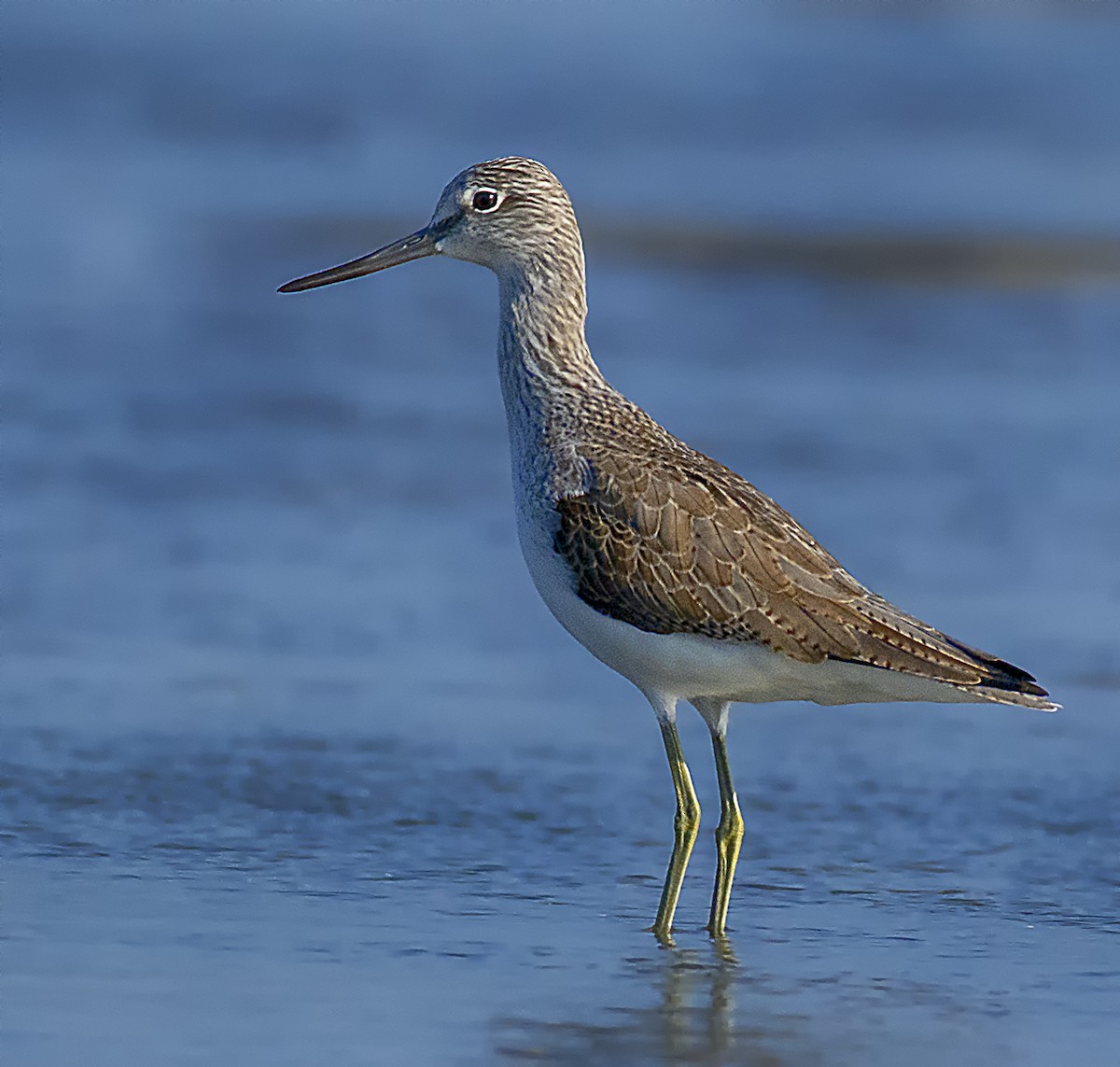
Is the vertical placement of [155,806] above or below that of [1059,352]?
below

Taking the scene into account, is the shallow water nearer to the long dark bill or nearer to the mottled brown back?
the mottled brown back

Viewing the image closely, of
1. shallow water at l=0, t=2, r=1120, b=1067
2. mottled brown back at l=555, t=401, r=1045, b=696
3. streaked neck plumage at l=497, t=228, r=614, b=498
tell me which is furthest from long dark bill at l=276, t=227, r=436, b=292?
shallow water at l=0, t=2, r=1120, b=1067

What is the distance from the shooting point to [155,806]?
7750 millimetres

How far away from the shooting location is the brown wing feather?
6.73 m

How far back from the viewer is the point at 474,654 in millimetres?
9664

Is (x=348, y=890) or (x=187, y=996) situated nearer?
(x=187, y=996)

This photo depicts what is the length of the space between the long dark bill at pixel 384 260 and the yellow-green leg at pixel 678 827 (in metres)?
1.97

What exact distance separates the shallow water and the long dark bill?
1751 millimetres

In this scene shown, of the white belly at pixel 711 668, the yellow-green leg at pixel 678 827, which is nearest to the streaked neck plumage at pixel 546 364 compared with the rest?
the white belly at pixel 711 668

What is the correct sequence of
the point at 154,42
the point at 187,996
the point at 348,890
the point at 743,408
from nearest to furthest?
the point at 187,996 → the point at 348,890 → the point at 743,408 → the point at 154,42

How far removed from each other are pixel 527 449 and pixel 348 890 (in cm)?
151

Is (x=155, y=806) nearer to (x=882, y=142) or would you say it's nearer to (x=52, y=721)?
(x=52, y=721)

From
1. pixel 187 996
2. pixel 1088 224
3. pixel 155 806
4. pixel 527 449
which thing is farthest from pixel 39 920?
pixel 1088 224

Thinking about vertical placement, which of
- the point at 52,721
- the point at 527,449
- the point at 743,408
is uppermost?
the point at 743,408
